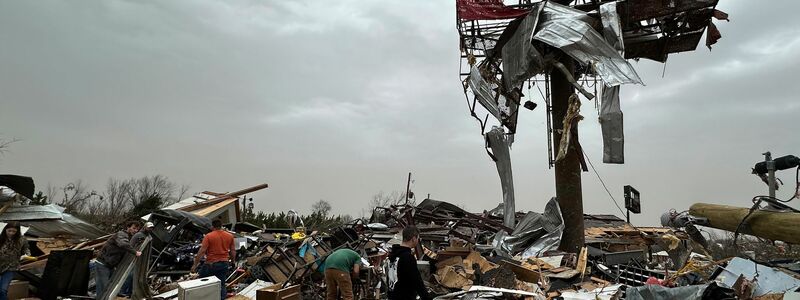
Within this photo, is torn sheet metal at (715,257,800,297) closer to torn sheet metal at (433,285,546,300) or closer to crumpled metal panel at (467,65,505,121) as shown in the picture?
torn sheet metal at (433,285,546,300)

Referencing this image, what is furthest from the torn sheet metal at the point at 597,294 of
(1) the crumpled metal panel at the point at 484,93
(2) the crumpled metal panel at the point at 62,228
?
(2) the crumpled metal panel at the point at 62,228

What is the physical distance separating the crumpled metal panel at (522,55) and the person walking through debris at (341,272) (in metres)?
6.11

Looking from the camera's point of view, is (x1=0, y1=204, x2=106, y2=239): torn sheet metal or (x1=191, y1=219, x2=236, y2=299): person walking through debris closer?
(x1=191, y1=219, x2=236, y2=299): person walking through debris

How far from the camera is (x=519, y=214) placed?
16.3m

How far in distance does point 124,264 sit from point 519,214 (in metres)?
12.2

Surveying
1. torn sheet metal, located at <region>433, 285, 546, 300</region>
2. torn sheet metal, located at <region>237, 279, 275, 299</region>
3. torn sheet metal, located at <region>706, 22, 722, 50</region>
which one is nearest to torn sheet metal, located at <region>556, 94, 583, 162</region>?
torn sheet metal, located at <region>433, 285, 546, 300</region>

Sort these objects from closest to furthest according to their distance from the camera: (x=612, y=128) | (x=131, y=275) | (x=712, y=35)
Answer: (x=131, y=275) → (x=612, y=128) → (x=712, y=35)

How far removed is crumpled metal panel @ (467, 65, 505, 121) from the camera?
38.3 ft

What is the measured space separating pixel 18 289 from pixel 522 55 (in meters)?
10.7

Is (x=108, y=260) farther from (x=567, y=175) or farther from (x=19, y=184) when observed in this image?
(x=567, y=175)

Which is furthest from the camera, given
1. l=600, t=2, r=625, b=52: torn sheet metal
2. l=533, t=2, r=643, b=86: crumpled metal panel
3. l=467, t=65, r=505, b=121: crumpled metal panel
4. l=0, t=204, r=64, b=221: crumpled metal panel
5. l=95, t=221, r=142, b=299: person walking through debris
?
l=0, t=204, r=64, b=221: crumpled metal panel

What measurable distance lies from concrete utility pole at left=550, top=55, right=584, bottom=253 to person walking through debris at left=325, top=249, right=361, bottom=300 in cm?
605

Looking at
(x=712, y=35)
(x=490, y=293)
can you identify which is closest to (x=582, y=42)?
(x=712, y=35)

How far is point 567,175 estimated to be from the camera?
36.0 ft
